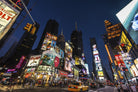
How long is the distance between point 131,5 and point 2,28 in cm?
2746

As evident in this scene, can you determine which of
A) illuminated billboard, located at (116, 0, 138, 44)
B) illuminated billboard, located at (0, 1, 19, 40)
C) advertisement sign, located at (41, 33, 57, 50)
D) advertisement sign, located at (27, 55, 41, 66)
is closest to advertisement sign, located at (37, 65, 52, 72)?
advertisement sign, located at (27, 55, 41, 66)

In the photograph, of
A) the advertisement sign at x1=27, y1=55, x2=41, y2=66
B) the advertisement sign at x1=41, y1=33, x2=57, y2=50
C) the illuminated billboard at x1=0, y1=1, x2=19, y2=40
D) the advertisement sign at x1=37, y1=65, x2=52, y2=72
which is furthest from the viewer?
the advertisement sign at x1=41, y1=33, x2=57, y2=50

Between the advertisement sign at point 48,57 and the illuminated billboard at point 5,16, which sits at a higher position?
the advertisement sign at point 48,57

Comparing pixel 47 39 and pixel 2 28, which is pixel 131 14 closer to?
pixel 2 28

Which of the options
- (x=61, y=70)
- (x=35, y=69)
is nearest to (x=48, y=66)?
(x=35, y=69)

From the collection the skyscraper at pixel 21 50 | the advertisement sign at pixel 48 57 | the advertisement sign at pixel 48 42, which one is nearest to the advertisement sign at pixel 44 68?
the advertisement sign at pixel 48 57

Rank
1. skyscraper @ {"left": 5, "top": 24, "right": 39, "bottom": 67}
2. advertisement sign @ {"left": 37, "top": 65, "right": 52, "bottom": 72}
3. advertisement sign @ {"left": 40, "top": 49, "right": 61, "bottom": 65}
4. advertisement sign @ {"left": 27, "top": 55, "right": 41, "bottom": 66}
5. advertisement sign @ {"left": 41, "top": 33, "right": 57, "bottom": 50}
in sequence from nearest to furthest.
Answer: advertisement sign @ {"left": 37, "top": 65, "right": 52, "bottom": 72}
advertisement sign @ {"left": 40, "top": 49, "right": 61, "bottom": 65}
advertisement sign @ {"left": 27, "top": 55, "right": 41, "bottom": 66}
advertisement sign @ {"left": 41, "top": 33, "right": 57, "bottom": 50}
skyscraper @ {"left": 5, "top": 24, "right": 39, "bottom": 67}

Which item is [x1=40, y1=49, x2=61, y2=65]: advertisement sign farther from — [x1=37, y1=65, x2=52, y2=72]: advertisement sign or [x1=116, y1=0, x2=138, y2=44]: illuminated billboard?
[x1=116, y1=0, x2=138, y2=44]: illuminated billboard

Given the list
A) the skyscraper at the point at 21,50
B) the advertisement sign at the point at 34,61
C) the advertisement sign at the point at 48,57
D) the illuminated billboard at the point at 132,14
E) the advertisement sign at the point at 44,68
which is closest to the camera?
the illuminated billboard at the point at 132,14

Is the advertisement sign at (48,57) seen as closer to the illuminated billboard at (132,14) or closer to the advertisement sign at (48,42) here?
the advertisement sign at (48,42)

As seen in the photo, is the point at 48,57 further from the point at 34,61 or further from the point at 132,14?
the point at 132,14

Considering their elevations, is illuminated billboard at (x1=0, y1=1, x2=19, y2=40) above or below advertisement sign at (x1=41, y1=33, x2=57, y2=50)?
below

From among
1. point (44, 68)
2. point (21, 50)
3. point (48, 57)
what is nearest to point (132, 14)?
point (48, 57)

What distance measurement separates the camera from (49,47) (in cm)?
3138
